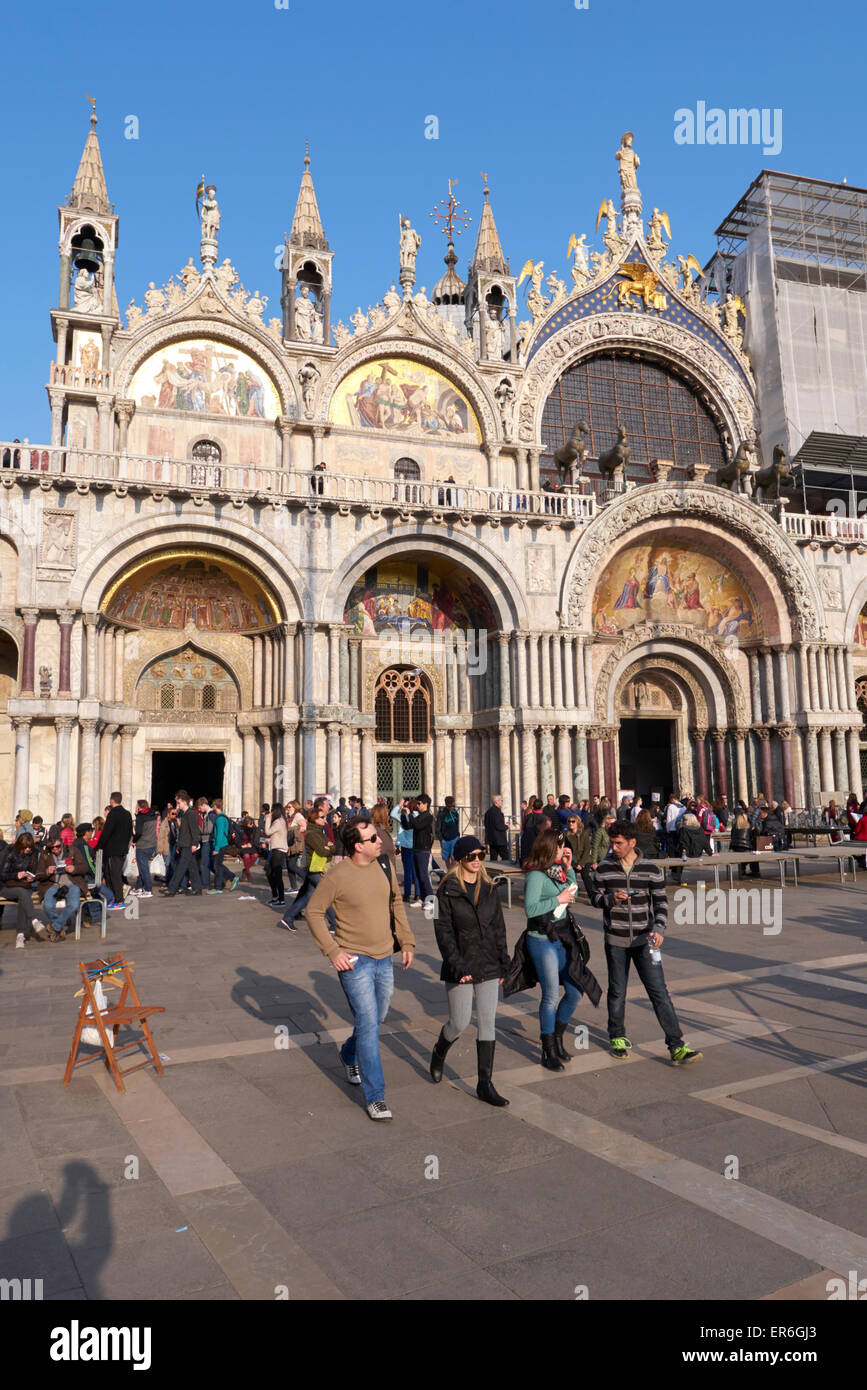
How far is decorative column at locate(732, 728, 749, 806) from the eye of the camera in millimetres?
26375

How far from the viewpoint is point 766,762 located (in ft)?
85.6

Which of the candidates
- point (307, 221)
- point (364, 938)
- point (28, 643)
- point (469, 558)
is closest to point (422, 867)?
point (364, 938)

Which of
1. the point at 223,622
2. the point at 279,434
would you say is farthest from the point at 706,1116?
the point at 279,434

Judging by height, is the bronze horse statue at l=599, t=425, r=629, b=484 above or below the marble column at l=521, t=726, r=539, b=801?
above

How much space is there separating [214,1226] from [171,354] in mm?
23332

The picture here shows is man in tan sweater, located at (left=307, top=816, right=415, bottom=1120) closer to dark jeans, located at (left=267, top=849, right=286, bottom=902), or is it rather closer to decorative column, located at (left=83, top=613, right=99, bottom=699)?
dark jeans, located at (left=267, top=849, right=286, bottom=902)

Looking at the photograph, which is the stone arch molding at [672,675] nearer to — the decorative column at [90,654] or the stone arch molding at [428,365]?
the stone arch molding at [428,365]

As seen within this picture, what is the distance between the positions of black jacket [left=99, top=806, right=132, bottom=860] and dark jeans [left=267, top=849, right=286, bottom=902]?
2271 millimetres

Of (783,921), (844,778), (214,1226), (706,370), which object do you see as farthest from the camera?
(706,370)

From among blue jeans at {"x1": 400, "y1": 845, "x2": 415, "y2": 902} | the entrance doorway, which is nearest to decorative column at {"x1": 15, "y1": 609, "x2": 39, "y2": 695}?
the entrance doorway

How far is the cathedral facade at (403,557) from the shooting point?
2069 cm

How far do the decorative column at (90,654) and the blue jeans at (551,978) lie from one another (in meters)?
16.1
